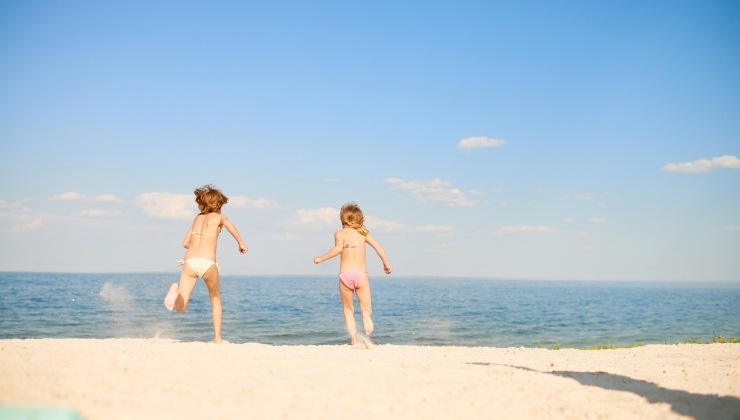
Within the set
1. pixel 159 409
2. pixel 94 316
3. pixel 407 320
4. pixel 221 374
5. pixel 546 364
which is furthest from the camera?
pixel 407 320

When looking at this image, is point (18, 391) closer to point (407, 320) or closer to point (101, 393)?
point (101, 393)

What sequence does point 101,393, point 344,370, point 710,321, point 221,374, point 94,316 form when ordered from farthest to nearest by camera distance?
point 710,321 < point 94,316 < point 344,370 < point 221,374 < point 101,393

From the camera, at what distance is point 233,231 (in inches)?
354

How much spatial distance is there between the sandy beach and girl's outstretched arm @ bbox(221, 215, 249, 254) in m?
2.33

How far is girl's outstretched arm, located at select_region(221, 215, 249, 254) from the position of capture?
29.4 ft

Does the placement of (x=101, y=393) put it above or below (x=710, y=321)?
above

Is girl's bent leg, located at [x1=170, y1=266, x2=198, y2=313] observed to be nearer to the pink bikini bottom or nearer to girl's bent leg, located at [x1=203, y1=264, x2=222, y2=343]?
girl's bent leg, located at [x1=203, y1=264, x2=222, y2=343]

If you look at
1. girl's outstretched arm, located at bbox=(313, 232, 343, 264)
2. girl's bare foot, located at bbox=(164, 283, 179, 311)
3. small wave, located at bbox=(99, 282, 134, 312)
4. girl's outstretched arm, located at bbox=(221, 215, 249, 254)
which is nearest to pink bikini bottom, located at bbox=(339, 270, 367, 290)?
girl's outstretched arm, located at bbox=(313, 232, 343, 264)

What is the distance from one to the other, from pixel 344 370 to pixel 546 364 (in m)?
3.15

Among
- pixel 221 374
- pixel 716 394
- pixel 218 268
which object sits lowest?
pixel 716 394

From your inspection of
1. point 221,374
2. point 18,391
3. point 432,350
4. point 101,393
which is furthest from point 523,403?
point 432,350

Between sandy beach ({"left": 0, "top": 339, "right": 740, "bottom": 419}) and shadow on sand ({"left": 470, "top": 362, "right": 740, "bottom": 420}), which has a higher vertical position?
sandy beach ({"left": 0, "top": 339, "right": 740, "bottom": 419})

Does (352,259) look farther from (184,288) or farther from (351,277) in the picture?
(184,288)

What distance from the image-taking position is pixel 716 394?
5496 millimetres
